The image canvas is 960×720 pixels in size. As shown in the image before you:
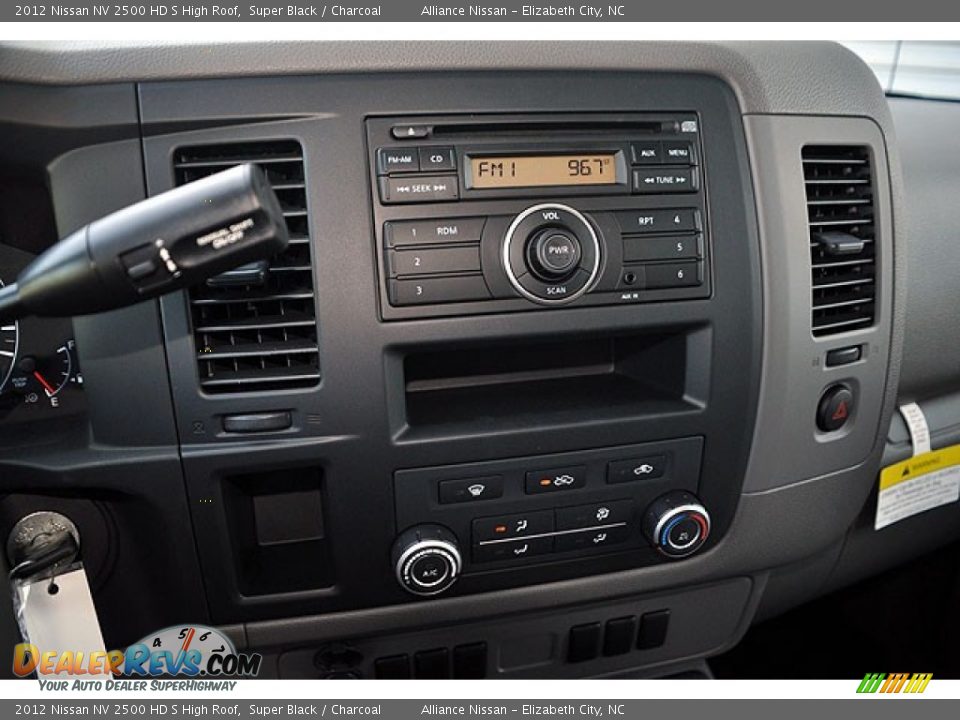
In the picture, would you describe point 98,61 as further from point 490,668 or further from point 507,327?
point 490,668

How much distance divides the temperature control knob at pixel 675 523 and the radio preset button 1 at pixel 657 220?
34 centimetres

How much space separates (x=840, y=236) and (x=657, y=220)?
0.27 meters

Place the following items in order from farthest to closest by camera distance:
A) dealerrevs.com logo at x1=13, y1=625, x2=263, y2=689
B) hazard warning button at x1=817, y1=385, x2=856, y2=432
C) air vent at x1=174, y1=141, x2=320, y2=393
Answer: hazard warning button at x1=817, y1=385, x2=856, y2=432, dealerrevs.com logo at x1=13, y1=625, x2=263, y2=689, air vent at x1=174, y1=141, x2=320, y2=393

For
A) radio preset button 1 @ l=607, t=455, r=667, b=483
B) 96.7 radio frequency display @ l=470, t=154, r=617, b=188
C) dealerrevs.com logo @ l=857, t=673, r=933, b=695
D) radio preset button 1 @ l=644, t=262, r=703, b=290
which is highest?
96.7 radio frequency display @ l=470, t=154, r=617, b=188

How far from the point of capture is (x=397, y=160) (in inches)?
29.0

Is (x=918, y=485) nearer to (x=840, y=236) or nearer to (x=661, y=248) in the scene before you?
(x=840, y=236)

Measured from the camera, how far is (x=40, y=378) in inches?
31.1

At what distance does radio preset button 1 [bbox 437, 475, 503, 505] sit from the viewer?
0.83 m

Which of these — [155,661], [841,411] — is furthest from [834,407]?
[155,661]

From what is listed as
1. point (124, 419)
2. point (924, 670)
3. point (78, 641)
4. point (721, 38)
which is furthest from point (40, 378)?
point (924, 670)

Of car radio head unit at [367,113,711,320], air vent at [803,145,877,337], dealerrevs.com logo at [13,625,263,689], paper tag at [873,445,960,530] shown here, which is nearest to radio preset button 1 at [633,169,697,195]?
car radio head unit at [367,113,711,320]

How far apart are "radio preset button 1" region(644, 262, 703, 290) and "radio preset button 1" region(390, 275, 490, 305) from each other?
19 centimetres

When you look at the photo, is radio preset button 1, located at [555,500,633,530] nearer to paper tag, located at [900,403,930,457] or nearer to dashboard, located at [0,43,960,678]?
dashboard, located at [0,43,960,678]

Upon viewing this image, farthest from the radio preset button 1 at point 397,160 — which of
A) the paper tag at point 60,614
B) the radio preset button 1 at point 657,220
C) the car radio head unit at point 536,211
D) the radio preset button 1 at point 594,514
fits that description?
the paper tag at point 60,614
